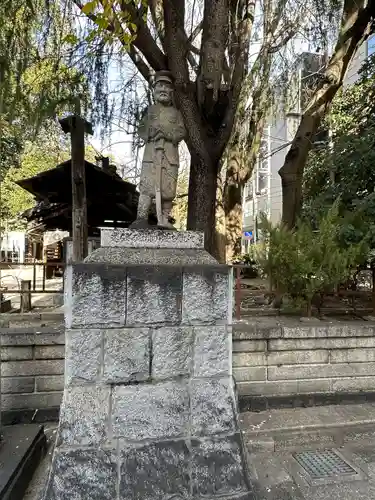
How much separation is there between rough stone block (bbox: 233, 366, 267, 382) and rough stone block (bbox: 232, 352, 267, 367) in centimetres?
5

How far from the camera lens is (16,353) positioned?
3758 mm

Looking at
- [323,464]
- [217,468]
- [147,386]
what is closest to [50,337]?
[147,386]

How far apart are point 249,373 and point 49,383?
2.17 m

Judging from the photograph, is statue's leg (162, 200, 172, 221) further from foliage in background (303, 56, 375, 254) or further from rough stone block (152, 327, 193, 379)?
foliage in background (303, 56, 375, 254)

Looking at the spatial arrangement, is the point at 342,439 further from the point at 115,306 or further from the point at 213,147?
the point at 213,147

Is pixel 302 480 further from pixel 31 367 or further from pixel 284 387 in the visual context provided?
pixel 31 367

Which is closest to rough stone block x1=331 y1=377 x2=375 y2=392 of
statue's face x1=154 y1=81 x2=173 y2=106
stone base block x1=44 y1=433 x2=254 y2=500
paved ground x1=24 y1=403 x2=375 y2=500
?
paved ground x1=24 y1=403 x2=375 y2=500

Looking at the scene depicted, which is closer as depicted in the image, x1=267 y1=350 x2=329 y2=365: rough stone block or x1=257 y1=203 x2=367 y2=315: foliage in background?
x1=267 y1=350 x2=329 y2=365: rough stone block

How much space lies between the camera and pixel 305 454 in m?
3.33

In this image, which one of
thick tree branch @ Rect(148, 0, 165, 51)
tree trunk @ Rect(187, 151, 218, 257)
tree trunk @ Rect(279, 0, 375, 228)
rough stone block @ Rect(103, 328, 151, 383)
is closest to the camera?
rough stone block @ Rect(103, 328, 151, 383)

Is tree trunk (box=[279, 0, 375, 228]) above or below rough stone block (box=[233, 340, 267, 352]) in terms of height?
above

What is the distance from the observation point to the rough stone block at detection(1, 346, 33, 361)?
12.3ft

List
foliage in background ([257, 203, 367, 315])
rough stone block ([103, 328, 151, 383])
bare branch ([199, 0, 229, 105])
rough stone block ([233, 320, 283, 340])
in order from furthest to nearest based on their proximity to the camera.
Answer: bare branch ([199, 0, 229, 105]), foliage in background ([257, 203, 367, 315]), rough stone block ([233, 320, 283, 340]), rough stone block ([103, 328, 151, 383])

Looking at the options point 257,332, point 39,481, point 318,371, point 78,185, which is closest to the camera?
point 39,481
